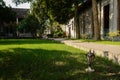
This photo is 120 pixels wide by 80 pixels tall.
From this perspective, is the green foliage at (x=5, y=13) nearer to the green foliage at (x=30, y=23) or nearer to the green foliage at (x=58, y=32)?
A: the green foliage at (x=30, y=23)

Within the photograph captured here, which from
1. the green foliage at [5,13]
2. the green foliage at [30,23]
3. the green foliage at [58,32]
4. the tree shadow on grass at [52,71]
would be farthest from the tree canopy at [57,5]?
the tree shadow on grass at [52,71]

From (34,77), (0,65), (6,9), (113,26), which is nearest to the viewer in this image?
(34,77)

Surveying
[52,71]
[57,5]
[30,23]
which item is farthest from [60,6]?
[52,71]

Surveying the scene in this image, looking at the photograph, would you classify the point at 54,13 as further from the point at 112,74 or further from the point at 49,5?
the point at 112,74

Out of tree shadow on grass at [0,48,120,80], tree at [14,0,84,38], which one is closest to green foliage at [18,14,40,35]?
tree at [14,0,84,38]

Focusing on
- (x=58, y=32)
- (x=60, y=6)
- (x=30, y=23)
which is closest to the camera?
(x=60, y=6)

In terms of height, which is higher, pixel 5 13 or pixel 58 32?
pixel 5 13

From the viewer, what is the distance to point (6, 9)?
2327 inches

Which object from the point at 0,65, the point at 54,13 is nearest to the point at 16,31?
the point at 54,13

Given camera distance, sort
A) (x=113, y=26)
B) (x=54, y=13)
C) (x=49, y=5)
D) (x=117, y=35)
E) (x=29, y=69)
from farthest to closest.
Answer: (x=54, y=13) → (x=49, y=5) → (x=113, y=26) → (x=117, y=35) → (x=29, y=69)

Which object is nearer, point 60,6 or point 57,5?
point 57,5

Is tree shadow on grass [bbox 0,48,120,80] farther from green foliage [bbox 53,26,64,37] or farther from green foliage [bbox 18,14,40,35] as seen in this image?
green foliage [bbox 18,14,40,35]

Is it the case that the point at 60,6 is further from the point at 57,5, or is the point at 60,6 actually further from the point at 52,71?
the point at 52,71

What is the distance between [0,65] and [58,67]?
1.76 meters
